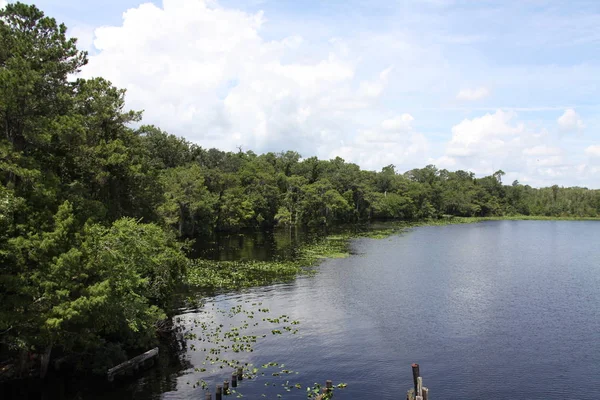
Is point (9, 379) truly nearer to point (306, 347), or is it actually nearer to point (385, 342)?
point (306, 347)

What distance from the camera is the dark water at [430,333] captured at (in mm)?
28875

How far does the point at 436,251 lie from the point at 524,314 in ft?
138

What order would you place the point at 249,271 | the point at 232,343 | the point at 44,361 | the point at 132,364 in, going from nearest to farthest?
the point at 44,361
the point at 132,364
the point at 232,343
the point at 249,271

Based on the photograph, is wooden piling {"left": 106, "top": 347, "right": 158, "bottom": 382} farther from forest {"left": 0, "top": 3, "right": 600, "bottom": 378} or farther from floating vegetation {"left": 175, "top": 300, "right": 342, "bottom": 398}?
floating vegetation {"left": 175, "top": 300, "right": 342, "bottom": 398}

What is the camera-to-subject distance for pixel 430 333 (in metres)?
38.9

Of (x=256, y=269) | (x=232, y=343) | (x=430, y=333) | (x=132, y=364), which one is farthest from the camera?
(x=256, y=269)

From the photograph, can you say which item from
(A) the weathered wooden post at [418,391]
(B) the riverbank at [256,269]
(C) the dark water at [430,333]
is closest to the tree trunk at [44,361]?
(C) the dark water at [430,333]

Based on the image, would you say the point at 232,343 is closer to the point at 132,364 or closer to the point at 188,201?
the point at 132,364

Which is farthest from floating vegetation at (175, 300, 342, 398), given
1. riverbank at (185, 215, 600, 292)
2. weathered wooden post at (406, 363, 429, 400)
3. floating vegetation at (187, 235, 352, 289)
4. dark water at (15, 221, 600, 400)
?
floating vegetation at (187, 235, 352, 289)

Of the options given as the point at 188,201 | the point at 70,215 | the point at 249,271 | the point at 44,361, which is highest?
the point at 188,201

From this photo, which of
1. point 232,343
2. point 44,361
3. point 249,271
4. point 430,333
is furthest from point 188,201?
point 44,361

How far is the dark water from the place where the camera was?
28875 millimetres

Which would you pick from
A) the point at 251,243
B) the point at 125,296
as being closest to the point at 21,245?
the point at 125,296

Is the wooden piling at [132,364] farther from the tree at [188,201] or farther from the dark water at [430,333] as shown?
the tree at [188,201]
